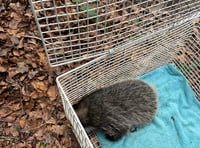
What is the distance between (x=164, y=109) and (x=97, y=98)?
29.9 inches

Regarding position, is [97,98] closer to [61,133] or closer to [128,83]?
[128,83]

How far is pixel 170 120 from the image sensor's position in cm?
222

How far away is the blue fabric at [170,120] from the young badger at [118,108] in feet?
0.37

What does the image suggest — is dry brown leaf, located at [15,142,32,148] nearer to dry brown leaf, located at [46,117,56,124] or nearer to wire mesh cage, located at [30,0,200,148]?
dry brown leaf, located at [46,117,56,124]

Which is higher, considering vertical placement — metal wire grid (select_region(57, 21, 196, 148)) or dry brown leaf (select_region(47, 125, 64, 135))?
metal wire grid (select_region(57, 21, 196, 148))

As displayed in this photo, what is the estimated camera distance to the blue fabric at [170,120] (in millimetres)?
2082

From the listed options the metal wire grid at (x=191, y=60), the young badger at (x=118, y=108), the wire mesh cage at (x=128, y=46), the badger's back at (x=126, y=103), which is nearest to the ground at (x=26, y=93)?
the wire mesh cage at (x=128, y=46)

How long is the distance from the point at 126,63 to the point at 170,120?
0.69 meters

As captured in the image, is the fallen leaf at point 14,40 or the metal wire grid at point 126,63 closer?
the metal wire grid at point 126,63

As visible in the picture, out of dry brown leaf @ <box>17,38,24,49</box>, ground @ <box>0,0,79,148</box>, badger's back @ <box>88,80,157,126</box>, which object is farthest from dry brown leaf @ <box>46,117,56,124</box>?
dry brown leaf @ <box>17,38,24,49</box>

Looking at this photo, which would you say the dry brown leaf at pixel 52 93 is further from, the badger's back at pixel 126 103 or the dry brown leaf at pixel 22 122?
the badger's back at pixel 126 103

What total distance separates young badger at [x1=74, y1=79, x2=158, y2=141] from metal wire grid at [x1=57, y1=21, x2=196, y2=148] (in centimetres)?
14

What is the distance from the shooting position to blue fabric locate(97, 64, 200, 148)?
2082mm

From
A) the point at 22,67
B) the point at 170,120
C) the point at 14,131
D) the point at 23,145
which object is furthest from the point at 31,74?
the point at 170,120
